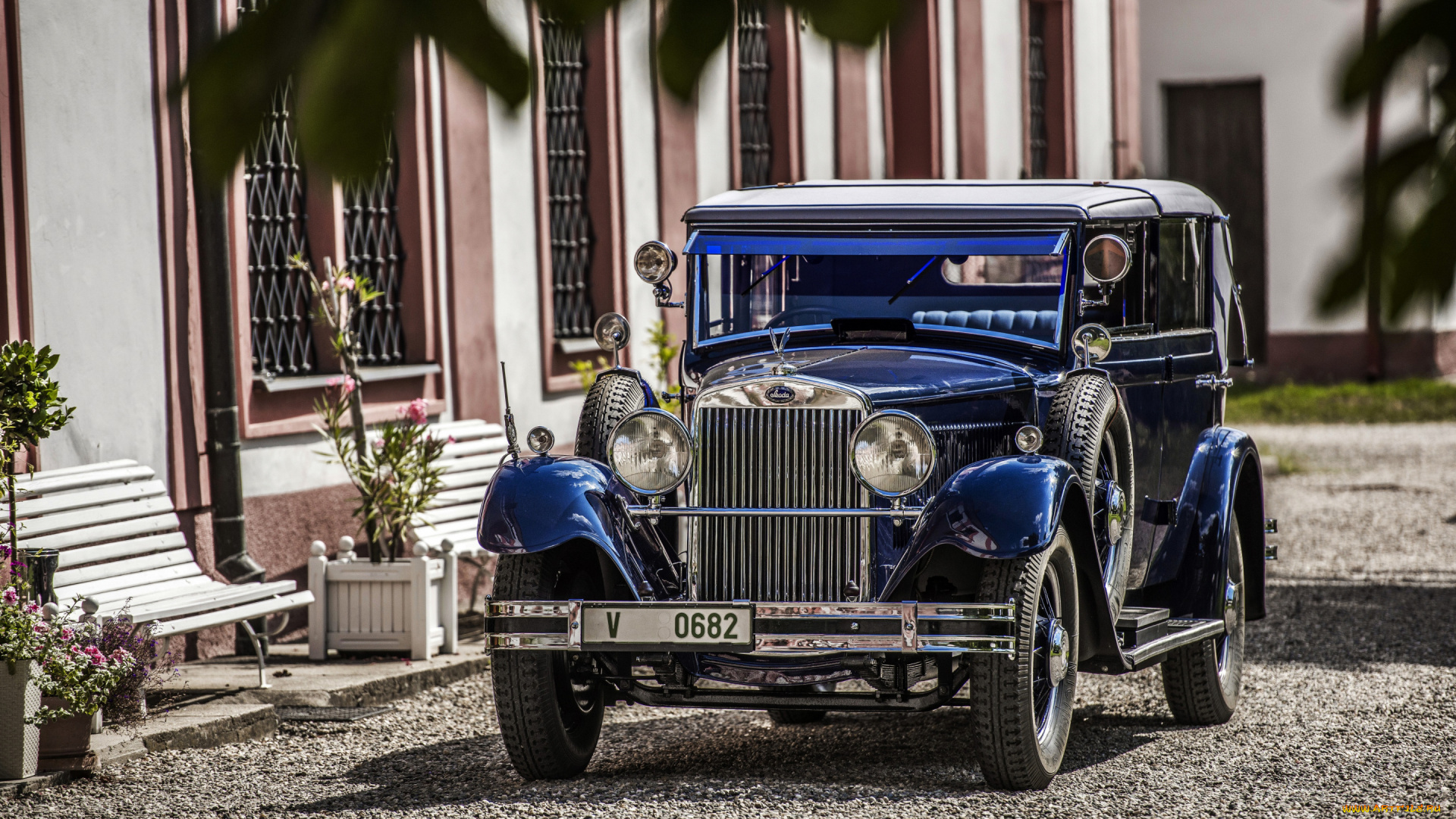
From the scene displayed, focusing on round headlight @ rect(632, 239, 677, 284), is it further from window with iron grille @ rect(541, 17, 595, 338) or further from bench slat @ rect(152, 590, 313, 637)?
window with iron grille @ rect(541, 17, 595, 338)

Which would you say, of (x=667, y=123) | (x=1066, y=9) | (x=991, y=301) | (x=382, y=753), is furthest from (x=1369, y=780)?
(x=1066, y=9)

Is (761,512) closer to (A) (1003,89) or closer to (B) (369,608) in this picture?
(B) (369,608)

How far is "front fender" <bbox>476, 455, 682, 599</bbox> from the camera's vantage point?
19.4ft

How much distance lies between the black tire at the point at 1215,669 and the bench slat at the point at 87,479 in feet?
13.9

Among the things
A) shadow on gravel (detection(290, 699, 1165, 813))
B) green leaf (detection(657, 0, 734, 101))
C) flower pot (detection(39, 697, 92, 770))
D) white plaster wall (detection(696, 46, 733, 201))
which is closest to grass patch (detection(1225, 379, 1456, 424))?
shadow on gravel (detection(290, 699, 1165, 813))

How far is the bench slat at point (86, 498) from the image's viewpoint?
7.55 metres

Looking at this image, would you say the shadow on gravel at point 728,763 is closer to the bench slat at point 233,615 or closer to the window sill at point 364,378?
the bench slat at point 233,615

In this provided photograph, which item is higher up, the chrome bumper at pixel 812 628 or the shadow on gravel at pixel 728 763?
the chrome bumper at pixel 812 628

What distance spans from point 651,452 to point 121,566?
2728 mm

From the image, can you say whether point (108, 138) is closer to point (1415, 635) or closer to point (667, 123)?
point (1415, 635)

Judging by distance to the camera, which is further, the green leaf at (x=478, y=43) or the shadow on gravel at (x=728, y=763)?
the shadow on gravel at (x=728, y=763)

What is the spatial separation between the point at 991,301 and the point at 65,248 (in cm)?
386

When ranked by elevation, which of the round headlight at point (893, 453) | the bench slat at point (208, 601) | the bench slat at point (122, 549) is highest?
the round headlight at point (893, 453)

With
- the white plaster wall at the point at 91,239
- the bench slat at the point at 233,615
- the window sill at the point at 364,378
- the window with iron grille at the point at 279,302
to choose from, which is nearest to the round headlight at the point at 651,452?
the bench slat at the point at 233,615
